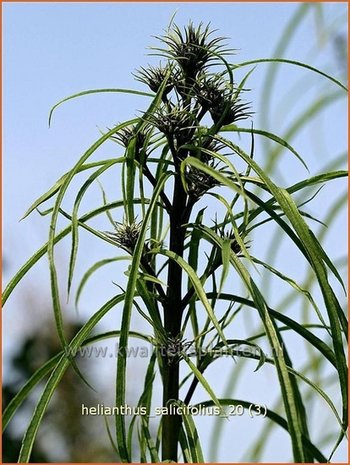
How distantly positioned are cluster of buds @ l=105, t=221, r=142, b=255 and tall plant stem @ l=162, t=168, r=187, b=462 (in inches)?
1.6

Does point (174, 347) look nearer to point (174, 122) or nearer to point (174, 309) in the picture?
point (174, 309)

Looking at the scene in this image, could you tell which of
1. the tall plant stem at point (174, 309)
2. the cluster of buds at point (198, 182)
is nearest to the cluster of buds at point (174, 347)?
the tall plant stem at point (174, 309)

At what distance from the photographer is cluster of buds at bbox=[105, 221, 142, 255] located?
2.53 ft

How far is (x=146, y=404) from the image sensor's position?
0.84 metres

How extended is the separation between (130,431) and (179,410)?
9 cm

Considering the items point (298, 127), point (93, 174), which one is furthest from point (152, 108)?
point (298, 127)

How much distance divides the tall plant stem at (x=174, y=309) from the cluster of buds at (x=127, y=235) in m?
0.04

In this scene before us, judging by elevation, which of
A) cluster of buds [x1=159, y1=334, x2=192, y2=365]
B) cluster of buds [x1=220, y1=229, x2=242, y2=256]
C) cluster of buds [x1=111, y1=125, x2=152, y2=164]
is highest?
cluster of buds [x1=111, y1=125, x2=152, y2=164]

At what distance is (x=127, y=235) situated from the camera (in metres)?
0.77

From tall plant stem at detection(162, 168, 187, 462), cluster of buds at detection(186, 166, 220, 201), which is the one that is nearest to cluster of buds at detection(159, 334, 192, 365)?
tall plant stem at detection(162, 168, 187, 462)

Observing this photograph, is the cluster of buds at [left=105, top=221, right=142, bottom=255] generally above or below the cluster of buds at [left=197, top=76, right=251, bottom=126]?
below

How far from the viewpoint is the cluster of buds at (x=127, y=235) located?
0.77 meters

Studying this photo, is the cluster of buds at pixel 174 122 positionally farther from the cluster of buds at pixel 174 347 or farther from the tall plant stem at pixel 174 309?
the cluster of buds at pixel 174 347

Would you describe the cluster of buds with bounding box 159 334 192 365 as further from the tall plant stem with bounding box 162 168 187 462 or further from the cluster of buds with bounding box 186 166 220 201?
the cluster of buds with bounding box 186 166 220 201
